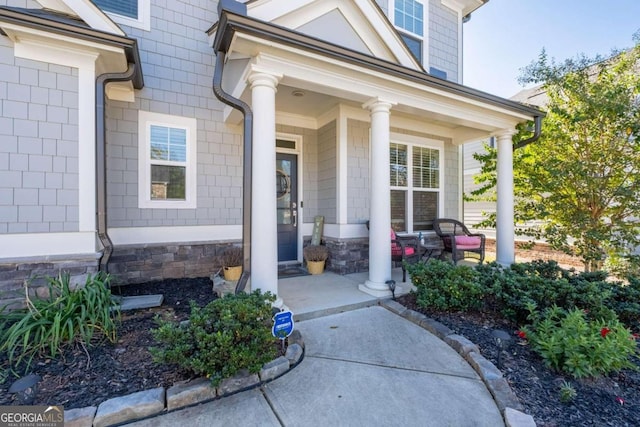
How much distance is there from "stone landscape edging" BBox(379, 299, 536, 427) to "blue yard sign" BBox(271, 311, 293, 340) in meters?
1.49

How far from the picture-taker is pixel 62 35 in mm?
2945

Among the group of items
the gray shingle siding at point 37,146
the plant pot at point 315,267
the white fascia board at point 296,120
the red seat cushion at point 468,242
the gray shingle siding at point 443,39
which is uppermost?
the gray shingle siding at point 443,39

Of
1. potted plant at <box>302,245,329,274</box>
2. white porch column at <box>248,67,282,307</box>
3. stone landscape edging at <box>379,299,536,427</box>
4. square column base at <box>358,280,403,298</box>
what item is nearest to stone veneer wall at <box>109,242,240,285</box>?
potted plant at <box>302,245,329,274</box>

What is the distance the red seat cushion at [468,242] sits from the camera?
5.38 meters

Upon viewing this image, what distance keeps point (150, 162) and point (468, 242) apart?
556 centimetres

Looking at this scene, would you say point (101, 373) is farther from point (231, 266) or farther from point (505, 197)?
point (505, 197)

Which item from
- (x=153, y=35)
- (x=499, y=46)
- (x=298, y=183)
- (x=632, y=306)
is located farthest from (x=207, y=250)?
(x=499, y=46)

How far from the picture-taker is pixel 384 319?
324 centimetres

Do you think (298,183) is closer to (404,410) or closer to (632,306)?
(404,410)

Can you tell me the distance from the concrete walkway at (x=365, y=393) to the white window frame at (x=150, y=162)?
303cm

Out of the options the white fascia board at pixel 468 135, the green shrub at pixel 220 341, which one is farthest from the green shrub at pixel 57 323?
the white fascia board at pixel 468 135

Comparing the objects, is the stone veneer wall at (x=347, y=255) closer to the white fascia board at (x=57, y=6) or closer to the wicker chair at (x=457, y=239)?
the wicker chair at (x=457, y=239)

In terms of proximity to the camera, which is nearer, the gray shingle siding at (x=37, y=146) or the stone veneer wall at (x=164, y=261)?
the gray shingle siding at (x=37, y=146)

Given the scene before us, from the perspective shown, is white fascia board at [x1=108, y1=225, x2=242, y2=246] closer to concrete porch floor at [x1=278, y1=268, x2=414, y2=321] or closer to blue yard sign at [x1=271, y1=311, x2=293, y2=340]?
concrete porch floor at [x1=278, y1=268, x2=414, y2=321]
